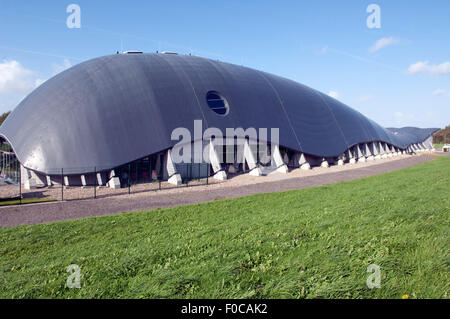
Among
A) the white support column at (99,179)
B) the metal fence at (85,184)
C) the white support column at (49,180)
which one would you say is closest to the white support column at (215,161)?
the metal fence at (85,184)

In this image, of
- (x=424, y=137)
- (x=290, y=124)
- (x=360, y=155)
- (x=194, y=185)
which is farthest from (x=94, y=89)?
(x=424, y=137)

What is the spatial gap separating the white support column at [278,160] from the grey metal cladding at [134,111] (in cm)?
113

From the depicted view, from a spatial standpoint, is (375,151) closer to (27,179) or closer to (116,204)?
(116,204)

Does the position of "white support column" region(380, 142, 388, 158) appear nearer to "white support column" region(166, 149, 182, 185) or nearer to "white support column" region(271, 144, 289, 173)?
"white support column" region(271, 144, 289, 173)

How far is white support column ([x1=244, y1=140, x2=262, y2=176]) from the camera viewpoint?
88.0 feet

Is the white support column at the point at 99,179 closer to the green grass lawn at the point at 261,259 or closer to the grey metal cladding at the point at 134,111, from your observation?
the grey metal cladding at the point at 134,111

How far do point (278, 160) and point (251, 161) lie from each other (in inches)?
149

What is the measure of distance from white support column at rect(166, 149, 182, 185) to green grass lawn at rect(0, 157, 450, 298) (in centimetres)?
1425

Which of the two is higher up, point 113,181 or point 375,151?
point 375,151

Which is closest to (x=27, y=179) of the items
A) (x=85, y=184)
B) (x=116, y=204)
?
(x=85, y=184)

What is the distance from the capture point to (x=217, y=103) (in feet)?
93.9

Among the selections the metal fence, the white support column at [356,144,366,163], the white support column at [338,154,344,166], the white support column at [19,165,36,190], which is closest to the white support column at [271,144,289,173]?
the metal fence
